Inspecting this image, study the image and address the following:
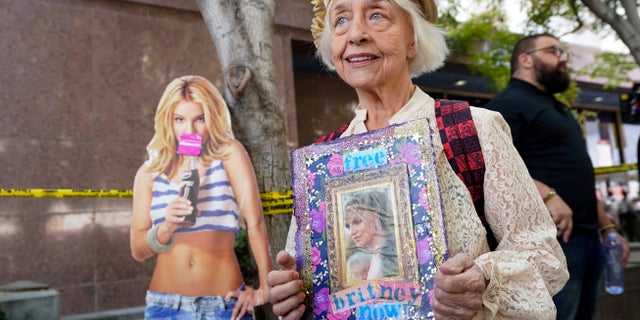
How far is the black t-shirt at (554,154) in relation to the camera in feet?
11.8

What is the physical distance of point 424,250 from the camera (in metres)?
1.45

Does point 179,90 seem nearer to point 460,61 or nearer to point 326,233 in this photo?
point 326,233

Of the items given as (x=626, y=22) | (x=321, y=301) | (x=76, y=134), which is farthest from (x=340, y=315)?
(x=76, y=134)

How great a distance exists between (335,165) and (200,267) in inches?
99.7

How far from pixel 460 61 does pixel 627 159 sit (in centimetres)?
1112

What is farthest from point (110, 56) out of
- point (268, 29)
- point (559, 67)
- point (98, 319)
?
point (559, 67)

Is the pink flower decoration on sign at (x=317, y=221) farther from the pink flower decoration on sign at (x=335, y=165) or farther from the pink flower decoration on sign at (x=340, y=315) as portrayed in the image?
the pink flower decoration on sign at (x=340, y=315)

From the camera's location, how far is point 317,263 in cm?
A: 161

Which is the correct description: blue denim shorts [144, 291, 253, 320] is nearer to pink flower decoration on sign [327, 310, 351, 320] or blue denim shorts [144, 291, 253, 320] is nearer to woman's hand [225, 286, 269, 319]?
woman's hand [225, 286, 269, 319]

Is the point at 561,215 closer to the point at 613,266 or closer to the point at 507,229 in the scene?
the point at 613,266

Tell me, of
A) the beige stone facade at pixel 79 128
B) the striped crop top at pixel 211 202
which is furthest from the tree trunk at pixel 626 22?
the beige stone facade at pixel 79 128

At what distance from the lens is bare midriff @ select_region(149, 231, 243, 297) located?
154 inches

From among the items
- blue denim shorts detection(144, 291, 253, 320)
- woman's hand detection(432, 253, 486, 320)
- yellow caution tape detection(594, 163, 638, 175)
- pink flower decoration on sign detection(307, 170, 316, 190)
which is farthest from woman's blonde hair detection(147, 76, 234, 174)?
yellow caution tape detection(594, 163, 638, 175)

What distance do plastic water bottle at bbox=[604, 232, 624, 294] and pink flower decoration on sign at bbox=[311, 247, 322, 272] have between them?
128 inches
